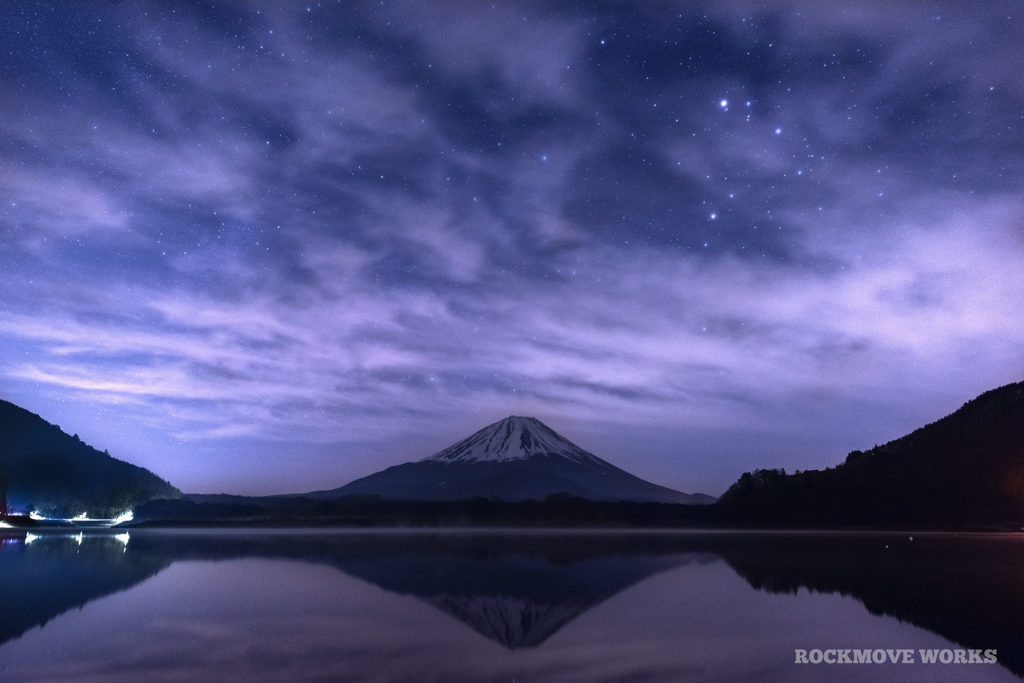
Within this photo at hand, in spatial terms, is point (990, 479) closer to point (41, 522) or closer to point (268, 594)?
point (268, 594)

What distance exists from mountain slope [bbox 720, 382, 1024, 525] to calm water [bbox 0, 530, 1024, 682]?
387 ft

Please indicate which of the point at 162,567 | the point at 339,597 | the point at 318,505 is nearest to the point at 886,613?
the point at 339,597

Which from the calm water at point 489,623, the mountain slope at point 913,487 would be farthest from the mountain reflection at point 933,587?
the mountain slope at point 913,487

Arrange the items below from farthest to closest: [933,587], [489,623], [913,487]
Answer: [913,487]
[933,587]
[489,623]

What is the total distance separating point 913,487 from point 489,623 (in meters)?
151

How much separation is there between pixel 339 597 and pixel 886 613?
54.4 feet

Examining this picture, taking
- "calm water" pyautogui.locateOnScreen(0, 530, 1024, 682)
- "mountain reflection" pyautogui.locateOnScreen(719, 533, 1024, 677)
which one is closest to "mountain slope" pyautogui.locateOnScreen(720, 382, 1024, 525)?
"mountain reflection" pyautogui.locateOnScreen(719, 533, 1024, 677)

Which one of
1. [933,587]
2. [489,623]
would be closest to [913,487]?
[933,587]

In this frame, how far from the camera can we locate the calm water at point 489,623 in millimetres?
12977

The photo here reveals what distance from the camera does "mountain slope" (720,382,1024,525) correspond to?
438ft

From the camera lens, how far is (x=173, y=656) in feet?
45.6

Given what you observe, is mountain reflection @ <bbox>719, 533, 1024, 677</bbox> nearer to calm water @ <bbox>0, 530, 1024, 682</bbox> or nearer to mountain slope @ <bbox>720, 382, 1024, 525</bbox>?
calm water @ <bbox>0, 530, 1024, 682</bbox>

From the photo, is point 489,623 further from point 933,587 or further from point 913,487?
point 913,487

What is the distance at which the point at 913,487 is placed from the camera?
14275 centimetres
